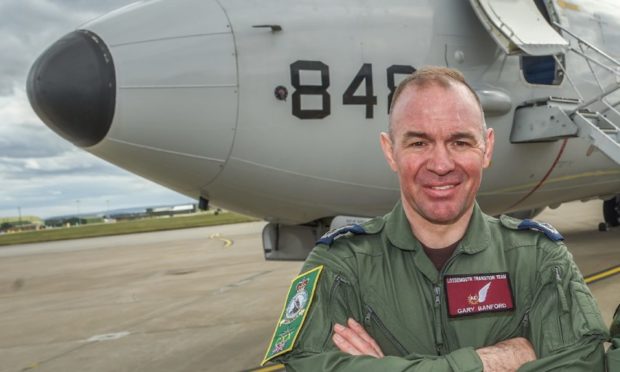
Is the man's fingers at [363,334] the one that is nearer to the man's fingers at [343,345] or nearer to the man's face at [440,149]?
the man's fingers at [343,345]

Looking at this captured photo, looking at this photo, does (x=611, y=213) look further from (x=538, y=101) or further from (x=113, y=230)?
(x=113, y=230)

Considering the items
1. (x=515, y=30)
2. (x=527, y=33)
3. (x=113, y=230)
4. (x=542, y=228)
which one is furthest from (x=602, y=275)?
(x=113, y=230)

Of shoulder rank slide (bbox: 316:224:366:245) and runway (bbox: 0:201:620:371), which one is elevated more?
shoulder rank slide (bbox: 316:224:366:245)

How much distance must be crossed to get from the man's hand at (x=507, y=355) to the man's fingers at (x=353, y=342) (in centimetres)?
39

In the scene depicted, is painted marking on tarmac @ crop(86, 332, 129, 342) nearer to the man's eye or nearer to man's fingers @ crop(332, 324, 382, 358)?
man's fingers @ crop(332, 324, 382, 358)

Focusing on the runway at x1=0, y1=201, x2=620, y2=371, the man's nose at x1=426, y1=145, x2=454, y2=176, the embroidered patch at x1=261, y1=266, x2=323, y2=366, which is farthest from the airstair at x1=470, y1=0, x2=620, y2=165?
the embroidered patch at x1=261, y1=266, x2=323, y2=366

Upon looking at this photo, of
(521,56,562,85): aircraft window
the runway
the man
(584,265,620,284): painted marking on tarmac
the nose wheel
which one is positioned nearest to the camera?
the man

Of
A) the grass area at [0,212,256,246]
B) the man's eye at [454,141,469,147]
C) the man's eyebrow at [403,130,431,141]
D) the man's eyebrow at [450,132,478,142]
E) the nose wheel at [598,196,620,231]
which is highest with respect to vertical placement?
the man's eyebrow at [403,130,431,141]

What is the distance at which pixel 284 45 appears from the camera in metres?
4.97

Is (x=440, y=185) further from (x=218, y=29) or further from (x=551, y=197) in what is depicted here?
(x=551, y=197)

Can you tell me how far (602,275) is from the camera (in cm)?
924

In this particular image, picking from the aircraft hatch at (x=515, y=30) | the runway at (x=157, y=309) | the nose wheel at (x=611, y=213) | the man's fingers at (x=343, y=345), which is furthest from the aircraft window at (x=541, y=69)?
the nose wheel at (x=611, y=213)

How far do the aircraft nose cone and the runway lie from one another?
9.35ft

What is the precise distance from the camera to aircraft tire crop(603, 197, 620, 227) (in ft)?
51.6
